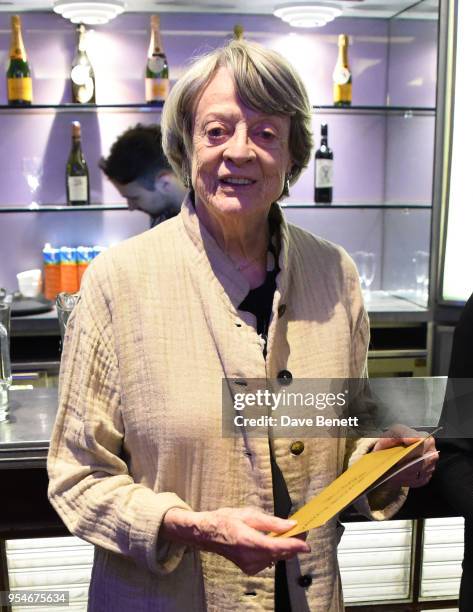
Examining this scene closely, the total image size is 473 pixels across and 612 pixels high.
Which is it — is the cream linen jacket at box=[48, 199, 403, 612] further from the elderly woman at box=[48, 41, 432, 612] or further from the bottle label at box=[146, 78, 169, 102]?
the bottle label at box=[146, 78, 169, 102]

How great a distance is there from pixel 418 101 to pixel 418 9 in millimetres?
416

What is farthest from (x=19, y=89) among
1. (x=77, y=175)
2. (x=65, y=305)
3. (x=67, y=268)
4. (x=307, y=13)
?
(x=65, y=305)

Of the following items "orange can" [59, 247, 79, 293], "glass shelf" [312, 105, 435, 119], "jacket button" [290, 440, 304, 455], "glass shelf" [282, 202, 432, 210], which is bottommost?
"orange can" [59, 247, 79, 293]

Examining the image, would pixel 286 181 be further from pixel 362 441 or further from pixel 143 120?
pixel 143 120

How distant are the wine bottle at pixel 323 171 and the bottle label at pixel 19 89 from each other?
4.67 ft

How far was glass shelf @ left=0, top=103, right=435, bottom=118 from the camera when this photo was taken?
11.8 ft

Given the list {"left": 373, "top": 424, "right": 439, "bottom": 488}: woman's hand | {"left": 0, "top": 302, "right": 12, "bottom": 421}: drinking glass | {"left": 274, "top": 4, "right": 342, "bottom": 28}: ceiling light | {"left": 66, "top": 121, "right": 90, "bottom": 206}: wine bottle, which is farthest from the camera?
{"left": 66, "top": 121, "right": 90, "bottom": 206}: wine bottle

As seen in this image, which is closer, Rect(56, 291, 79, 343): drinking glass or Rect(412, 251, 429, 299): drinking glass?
Rect(56, 291, 79, 343): drinking glass

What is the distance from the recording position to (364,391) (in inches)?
51.5

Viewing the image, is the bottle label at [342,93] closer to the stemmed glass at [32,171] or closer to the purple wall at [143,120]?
the purple wall at [143,120]

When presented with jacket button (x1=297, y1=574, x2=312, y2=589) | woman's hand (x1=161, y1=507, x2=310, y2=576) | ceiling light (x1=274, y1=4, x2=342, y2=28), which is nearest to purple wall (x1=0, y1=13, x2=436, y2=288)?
ceiling light (x1=274, y1=4, x2=342, y2=28)

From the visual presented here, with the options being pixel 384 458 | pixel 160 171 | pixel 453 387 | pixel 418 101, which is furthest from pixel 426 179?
pixel 384 458

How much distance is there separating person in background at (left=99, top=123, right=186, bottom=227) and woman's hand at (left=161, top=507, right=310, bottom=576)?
8.68 feet

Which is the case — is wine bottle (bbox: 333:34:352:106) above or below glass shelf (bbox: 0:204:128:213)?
above
